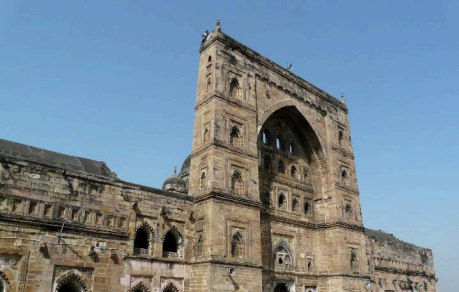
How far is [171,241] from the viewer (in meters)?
15.8

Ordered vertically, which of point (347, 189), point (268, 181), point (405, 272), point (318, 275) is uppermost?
point (347, 189)

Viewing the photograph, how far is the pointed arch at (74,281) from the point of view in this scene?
12.6 m

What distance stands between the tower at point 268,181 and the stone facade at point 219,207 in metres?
0.06

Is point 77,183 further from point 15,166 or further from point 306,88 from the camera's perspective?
point 306,88

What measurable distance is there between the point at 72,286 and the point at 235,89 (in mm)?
10422

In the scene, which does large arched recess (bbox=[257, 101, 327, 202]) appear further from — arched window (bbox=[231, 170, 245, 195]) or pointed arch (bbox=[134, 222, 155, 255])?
pointed arch (bbox=[134, 222, 155, 255])

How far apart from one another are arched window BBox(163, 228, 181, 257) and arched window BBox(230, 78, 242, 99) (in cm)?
658

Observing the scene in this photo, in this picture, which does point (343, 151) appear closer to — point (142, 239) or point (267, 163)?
point (267, 163)

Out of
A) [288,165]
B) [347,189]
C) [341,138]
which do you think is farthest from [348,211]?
[341,138]

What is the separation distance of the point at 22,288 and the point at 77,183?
3.52m

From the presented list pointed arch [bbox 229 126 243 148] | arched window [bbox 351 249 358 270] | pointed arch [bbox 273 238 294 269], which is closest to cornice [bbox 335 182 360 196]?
arched window [bbox 351 249 358 270]

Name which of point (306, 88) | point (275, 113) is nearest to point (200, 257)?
point (275, 113)

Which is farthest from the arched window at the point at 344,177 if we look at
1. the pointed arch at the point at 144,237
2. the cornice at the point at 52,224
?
the cornice at the point at 52,224

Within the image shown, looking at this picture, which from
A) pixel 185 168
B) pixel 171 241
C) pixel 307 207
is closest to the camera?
pixel 171 241
